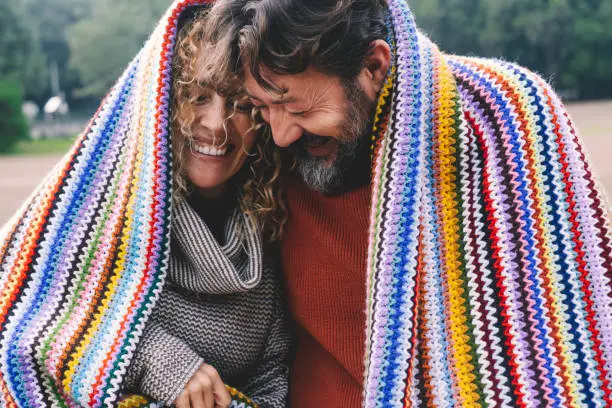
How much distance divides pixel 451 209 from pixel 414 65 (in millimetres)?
356

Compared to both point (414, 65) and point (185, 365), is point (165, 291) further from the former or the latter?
point (414, 65)

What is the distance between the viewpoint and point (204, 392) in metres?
1.72

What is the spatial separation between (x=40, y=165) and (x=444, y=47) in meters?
13.8

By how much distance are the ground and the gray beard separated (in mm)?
3074

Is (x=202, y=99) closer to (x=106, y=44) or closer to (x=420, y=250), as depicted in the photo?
(x=420, y=250)

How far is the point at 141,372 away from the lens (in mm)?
1731

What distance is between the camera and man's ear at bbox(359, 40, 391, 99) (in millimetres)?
1709

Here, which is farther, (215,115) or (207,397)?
(215,115)

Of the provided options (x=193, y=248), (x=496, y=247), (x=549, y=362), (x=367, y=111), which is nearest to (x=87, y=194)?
(x=193, y=248)

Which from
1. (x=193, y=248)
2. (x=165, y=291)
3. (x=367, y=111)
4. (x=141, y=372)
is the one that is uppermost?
(x=367, y=111)

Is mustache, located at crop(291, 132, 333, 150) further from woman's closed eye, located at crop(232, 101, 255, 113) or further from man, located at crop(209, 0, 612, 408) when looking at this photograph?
woman's closed eye, located at crop(232, 101, 255, 113)

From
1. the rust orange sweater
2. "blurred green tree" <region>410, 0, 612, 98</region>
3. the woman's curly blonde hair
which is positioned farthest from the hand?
"blurred green tree" <region>410, 0, 612, 98</region>

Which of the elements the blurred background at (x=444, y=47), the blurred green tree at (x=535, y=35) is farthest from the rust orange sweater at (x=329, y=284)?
the blurred green tree at (x=535, y=35)

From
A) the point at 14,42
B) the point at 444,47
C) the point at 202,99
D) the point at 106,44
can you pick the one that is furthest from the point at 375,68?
the point at 106,44
